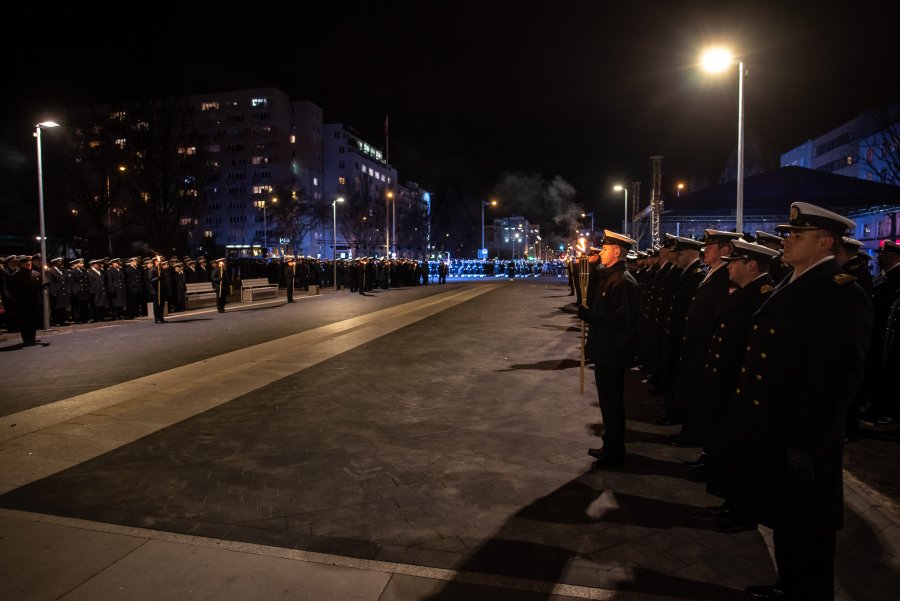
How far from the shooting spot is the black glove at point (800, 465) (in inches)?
111

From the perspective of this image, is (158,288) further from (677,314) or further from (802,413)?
(802,413)

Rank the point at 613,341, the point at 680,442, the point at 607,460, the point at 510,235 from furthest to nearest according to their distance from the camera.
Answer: the point at 510,235 < the point at 680,442 < the point at 607,460 < the point at 613,341

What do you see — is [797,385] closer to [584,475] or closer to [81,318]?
[584,475]

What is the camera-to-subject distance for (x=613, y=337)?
16.7 ft

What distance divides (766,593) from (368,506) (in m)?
2.75

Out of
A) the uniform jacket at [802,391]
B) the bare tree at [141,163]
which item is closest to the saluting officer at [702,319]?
the uniform jacket at [802,391]

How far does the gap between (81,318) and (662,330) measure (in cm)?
1827

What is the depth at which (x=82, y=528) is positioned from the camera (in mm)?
4004

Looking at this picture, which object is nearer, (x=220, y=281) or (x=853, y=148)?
(x=220, y=281)

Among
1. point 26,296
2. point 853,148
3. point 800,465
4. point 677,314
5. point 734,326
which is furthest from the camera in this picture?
point 853,148

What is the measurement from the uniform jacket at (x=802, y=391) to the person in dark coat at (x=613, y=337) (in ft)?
5.70

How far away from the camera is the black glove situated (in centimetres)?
281

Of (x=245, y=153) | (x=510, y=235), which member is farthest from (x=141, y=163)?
(x=510, y=235)

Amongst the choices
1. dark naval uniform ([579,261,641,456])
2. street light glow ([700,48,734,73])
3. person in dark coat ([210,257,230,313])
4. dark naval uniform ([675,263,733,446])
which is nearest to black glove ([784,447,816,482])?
dark naval uniform ([675,263,733,446])
